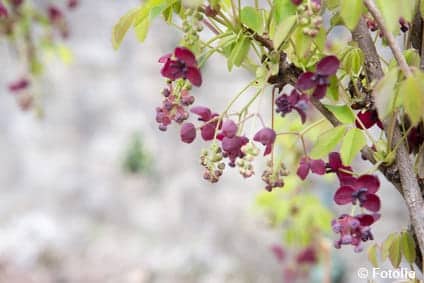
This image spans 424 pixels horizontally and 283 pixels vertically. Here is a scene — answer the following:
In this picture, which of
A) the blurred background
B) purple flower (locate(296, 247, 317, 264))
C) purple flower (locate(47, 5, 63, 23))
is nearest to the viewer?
purple flower (locate(47, 5, 63, 23))

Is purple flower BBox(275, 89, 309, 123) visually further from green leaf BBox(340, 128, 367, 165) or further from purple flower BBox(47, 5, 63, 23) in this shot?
purple flower BBox(47, 5, 63, 23)

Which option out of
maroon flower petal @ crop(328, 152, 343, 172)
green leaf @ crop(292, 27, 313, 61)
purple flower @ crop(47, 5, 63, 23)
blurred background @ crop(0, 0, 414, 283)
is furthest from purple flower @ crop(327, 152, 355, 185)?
blurred background @ crop(0, 0, 414, 283)

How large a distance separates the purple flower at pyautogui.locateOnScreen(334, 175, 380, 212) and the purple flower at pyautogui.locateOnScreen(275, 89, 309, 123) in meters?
0.07

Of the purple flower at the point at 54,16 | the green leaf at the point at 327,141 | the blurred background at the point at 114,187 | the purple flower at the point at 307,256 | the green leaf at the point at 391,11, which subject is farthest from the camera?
the blurred background at the point at 114,187

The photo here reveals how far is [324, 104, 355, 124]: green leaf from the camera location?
0.52 metres

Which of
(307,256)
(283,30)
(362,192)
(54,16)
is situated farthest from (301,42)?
(307,256)

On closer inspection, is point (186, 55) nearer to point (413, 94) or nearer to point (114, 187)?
point (413, 94)

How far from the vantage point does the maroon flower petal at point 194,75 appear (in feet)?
1.56

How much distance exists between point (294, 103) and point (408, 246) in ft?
0.53

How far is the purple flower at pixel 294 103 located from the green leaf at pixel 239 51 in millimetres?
43

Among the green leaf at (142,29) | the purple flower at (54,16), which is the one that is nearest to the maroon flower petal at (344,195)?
the green leaf at (142,29)

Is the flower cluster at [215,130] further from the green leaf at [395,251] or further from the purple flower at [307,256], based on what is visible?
the purple flower at [307,256]

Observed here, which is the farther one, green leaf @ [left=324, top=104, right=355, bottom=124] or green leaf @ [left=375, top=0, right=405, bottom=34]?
green leaf @ [left=324, top=104, right=355, bottom=124]

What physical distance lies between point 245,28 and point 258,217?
3.01 metres
